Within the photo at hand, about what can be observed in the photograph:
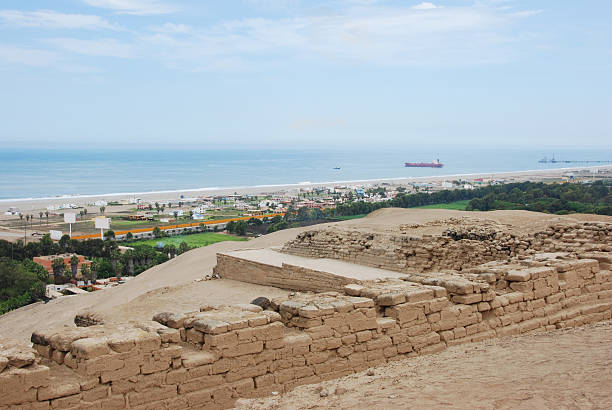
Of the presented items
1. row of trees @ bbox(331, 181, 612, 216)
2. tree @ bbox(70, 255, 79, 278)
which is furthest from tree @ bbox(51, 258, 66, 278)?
row of trees @ bbox(331, 181, 612, 216)

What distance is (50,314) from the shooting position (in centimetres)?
1753

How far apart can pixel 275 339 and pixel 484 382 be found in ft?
6.01

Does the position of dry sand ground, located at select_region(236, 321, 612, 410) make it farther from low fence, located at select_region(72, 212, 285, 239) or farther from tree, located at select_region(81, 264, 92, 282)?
low fence, located at select_region(72, 212, 285, 239)

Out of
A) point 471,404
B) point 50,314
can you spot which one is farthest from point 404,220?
point 471,404

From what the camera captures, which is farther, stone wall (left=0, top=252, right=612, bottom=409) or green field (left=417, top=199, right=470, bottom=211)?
green field (left=417, top=199, right=470, bottom=211)

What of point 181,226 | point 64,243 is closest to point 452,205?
point 181,226

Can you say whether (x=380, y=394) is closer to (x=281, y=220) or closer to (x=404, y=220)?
(x=404, y=220)

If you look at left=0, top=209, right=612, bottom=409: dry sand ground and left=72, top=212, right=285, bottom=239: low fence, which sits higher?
left=0, top=209, right=612, bottom=409: dry sand ground

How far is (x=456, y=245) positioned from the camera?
43.6 ft

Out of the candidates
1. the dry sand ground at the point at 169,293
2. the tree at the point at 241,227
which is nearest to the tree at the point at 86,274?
the dry sand ground at the point at 169,293

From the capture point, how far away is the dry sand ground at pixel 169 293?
45.3ft

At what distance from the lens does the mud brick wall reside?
1320 centimetres

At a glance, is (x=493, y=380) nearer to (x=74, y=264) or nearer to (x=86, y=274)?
(x=86, y=274)

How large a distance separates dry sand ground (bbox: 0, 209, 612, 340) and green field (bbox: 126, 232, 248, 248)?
13.5 feet
